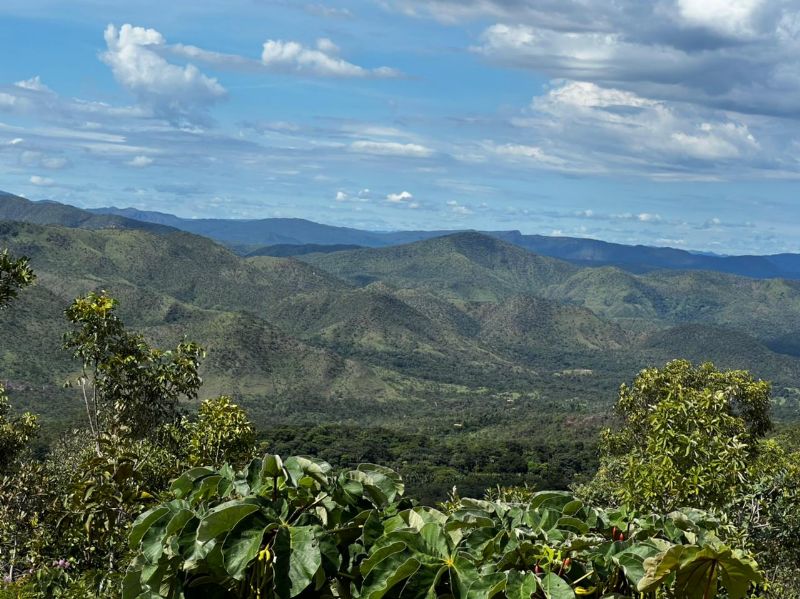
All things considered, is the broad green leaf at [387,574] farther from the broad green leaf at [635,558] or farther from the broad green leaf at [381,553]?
the broad green leaf at [635,558]

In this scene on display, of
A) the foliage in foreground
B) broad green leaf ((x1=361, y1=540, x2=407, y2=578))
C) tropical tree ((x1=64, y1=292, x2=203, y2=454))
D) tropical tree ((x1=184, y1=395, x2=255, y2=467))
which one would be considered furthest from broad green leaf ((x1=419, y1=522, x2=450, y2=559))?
tropical tree ((x1=184, y1=395, x2=255, y2=467))

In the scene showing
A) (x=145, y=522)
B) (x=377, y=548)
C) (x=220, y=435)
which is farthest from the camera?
(x=220, y=435)

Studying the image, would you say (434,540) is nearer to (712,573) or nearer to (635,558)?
(635,558)

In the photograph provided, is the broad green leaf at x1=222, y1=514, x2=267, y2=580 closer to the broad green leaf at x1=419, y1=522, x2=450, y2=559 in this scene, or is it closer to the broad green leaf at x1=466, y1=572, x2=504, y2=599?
the broad green leaf at x1=419, y1=522, x2=450, y2=559

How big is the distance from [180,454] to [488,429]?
566 ft

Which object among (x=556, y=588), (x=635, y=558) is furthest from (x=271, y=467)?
(x=635, y=558)

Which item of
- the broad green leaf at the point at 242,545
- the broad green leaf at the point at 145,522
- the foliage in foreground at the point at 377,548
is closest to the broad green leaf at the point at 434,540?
the foliage in foreground at the point at 377,548

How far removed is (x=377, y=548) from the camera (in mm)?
4211

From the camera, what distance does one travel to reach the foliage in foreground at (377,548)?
3984mm

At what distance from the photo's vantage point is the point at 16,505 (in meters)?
23.1

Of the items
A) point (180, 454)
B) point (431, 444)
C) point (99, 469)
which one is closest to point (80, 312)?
point (180, 454)

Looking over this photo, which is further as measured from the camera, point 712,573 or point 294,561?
point 294,561

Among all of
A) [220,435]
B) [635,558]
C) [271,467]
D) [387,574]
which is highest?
[271,467]

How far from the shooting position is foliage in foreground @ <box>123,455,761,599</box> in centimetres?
398
